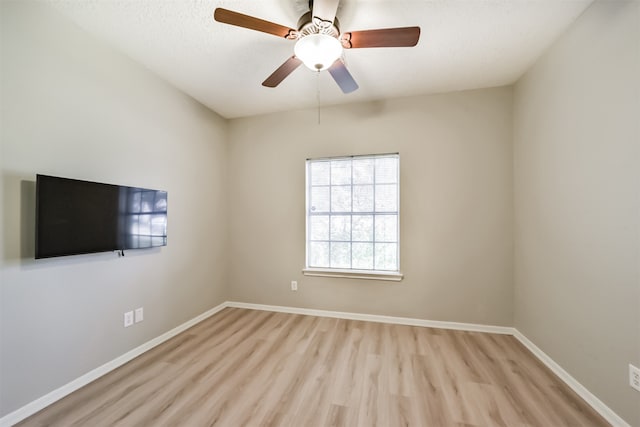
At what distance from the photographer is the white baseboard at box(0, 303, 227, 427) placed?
155 centimetres

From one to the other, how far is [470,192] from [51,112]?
3.76m

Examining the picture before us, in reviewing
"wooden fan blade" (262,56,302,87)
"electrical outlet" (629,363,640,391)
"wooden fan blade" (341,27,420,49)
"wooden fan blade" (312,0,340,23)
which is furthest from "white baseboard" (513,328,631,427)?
"wooden fan blade" (262,56,302,87)

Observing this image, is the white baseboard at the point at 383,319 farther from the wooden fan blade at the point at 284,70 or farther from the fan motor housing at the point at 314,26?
the fan motor housing at the point at 314,26

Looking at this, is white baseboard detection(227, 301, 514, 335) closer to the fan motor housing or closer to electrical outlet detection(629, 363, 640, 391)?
electrical outlet detection(629, 363, 640, 391)

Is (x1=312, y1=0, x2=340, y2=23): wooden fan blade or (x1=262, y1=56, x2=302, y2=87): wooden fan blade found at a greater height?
(x1=312, y1=0, x2=340, y2=23): wooden fan blade

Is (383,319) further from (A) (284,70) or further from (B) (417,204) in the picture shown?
(A) (284,70)

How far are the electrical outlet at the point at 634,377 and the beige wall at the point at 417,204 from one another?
132cm

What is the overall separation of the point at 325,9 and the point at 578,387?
10.1 feet

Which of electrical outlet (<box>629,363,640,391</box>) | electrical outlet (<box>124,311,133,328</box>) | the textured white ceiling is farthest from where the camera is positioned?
electrical outlet (<box>124,311,133,328</box>)

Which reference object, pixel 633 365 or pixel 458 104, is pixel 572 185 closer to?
pixel 633 365

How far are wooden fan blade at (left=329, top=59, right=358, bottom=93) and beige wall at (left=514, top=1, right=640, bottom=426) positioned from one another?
1.64m

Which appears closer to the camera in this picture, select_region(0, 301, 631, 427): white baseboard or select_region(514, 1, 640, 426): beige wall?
select_region(514, 1, 640, 426): beige wall

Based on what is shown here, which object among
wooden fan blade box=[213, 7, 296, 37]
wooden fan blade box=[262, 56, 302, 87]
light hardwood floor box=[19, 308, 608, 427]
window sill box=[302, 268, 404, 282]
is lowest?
light hardwood floor box=[19, 308, 608, 427]

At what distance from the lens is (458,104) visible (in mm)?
2871
